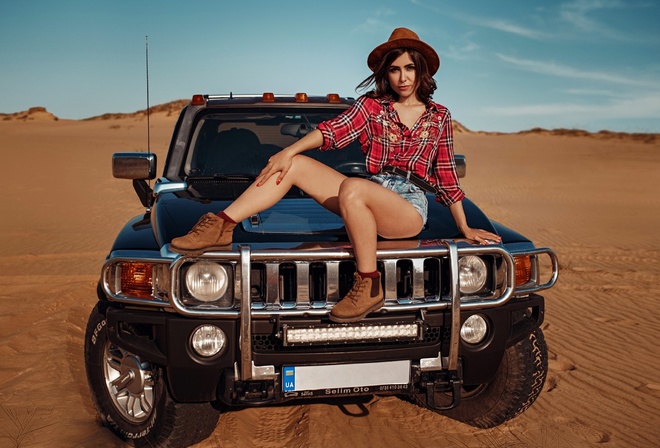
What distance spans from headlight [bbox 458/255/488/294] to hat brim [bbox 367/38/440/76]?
46.1 inches

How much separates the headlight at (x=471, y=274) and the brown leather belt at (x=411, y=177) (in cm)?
50

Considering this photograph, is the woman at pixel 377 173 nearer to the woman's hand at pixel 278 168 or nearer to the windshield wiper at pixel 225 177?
the woman's hand at pixel 278 168

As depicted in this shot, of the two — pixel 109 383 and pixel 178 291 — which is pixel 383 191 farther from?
pixel 109 383

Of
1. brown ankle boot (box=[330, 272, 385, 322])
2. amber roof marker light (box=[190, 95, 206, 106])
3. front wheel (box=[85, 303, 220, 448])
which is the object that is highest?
amber roof marker light (box=[190, 95, 206, 106])

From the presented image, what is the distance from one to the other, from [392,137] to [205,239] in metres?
1.29

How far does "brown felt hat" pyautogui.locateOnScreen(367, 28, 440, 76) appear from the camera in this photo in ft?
12.8

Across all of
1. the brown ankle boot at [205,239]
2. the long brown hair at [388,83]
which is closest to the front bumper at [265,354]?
the brown ankle boot at [205,239]

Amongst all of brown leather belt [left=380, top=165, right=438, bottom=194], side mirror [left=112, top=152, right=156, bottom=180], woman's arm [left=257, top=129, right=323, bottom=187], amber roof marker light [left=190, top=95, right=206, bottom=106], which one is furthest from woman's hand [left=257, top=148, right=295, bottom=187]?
amber roof marker light [left=190, top=95, right=206, bottom=106]

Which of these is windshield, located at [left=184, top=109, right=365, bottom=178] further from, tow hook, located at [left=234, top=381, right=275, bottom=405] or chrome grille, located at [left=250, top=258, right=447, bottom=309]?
tow hook, located at [left=234, top=381, right=275, bottom=405]

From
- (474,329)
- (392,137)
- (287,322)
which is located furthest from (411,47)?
(287,322)

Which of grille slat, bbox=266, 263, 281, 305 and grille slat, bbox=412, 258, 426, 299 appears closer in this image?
grille slat, bbox=266, 263, 281, 305

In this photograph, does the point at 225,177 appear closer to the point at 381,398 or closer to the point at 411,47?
the point at 411,47

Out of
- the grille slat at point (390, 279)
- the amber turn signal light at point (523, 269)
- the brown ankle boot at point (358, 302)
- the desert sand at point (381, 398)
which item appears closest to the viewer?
the brown ankle boot at point (358, 302)

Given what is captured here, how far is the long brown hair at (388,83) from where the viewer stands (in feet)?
13.0
